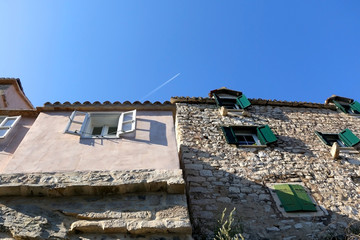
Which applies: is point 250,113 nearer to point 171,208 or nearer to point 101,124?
point 101,124

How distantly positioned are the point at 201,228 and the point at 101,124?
369 centimetres

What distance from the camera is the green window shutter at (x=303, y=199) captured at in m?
6.01

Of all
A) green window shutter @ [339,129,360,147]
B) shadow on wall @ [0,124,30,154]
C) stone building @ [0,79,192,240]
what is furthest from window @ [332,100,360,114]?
shadow on wall @ [0,124,30,154]

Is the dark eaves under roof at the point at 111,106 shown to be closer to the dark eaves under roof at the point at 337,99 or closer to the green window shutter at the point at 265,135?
the green window shutter at the point at 265,135

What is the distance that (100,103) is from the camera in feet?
24.4

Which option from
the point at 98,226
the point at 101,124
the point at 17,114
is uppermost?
the point at 17,114

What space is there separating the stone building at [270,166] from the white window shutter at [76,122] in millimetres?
2679

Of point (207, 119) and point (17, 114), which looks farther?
point (207, 119)

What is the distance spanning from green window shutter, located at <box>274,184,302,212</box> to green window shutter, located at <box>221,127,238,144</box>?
1.86 metres

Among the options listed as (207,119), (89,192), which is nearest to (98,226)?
(89,192)

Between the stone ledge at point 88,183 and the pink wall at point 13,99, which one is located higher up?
the pink wall at point 13,99

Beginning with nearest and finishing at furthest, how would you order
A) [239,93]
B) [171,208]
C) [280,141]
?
[171,208] < [280,141] < [239,93]

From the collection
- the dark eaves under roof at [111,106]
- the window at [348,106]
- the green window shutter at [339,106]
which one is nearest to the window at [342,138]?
the green window shutter at [339,106]

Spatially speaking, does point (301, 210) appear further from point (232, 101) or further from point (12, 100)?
point (12, 100)
